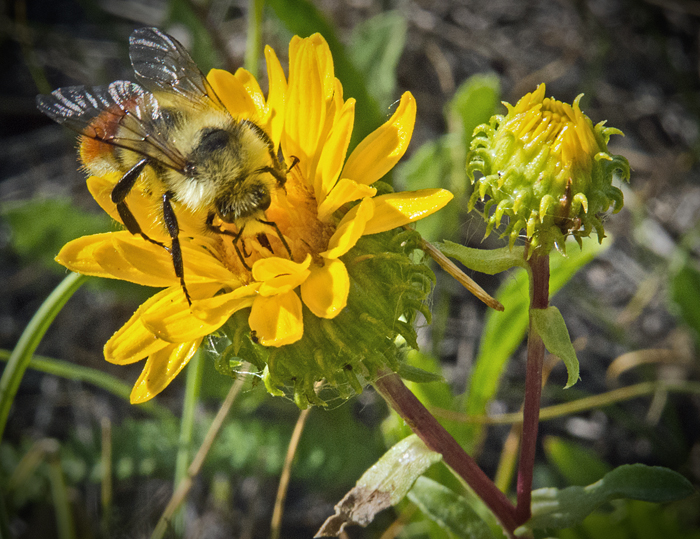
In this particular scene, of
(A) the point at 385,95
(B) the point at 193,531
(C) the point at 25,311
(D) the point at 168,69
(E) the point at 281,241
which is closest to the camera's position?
(E) the point at 281,241

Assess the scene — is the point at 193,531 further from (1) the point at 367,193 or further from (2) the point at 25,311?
(1) the point at 367,193

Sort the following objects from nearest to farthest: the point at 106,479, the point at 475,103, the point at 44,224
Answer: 1. the point at 106,479
2. the point at 475,103
3. the point at 44,224

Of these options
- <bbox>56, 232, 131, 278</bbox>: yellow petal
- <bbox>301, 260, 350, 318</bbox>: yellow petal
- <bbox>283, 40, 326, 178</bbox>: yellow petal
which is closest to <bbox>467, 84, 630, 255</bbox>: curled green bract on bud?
<bbox>301, 260, 350, 318</bbox>: yellow petal

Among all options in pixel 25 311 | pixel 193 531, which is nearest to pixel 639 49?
pixel 193 531

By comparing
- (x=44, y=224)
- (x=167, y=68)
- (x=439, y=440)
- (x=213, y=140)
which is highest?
(x=167, y=68)

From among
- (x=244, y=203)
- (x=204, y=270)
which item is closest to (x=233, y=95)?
(x=244, y=203)

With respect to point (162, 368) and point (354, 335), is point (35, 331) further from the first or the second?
point (354, 335)

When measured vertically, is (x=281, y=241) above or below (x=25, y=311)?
above

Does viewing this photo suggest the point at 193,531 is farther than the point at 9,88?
No
